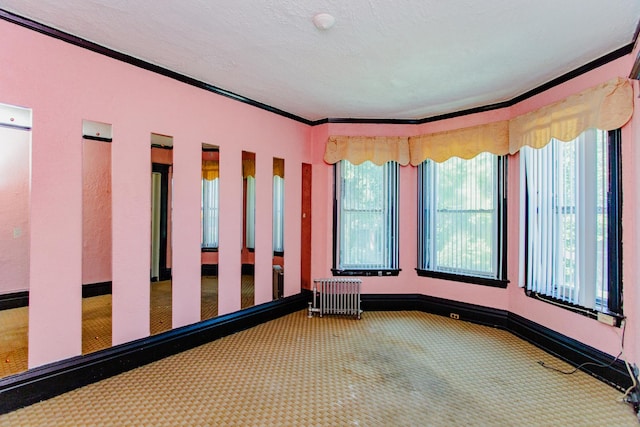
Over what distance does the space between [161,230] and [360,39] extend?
2.28 meters

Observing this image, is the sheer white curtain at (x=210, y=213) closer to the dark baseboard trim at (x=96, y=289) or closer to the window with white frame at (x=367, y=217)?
the dark baseboard trim at (x=96, y=289)

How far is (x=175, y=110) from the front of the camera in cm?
306

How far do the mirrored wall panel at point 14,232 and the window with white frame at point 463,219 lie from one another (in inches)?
157

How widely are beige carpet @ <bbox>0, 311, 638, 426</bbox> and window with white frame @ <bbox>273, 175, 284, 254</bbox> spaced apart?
3.72 ft

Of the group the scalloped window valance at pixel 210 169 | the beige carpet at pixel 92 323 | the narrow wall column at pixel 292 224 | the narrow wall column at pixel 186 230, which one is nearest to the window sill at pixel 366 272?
the narrow wall column at pixel 292 224

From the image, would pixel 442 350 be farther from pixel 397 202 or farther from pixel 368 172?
pixel 368 172

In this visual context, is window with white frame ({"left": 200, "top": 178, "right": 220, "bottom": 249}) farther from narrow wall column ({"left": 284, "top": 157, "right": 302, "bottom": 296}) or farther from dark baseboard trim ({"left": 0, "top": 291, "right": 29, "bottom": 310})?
dark baseboard trim ({"left": 0, "top": 291, "right": 29, "bottom": 310})

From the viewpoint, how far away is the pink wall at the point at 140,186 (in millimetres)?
2285

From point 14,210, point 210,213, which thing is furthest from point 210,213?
point 14,210

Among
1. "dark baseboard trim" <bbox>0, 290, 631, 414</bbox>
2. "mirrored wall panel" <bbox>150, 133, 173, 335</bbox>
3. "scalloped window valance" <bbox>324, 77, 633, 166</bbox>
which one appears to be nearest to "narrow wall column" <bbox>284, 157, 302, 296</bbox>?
"dark baseboard trim" <bbox>0, 290, 631, 414</bbox>

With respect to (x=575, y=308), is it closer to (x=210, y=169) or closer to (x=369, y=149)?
(x=369, y=149)

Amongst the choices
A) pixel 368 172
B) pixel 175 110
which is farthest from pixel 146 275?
pixel 368 172

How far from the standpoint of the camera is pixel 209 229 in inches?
132

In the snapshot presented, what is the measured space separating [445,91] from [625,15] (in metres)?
1.48
